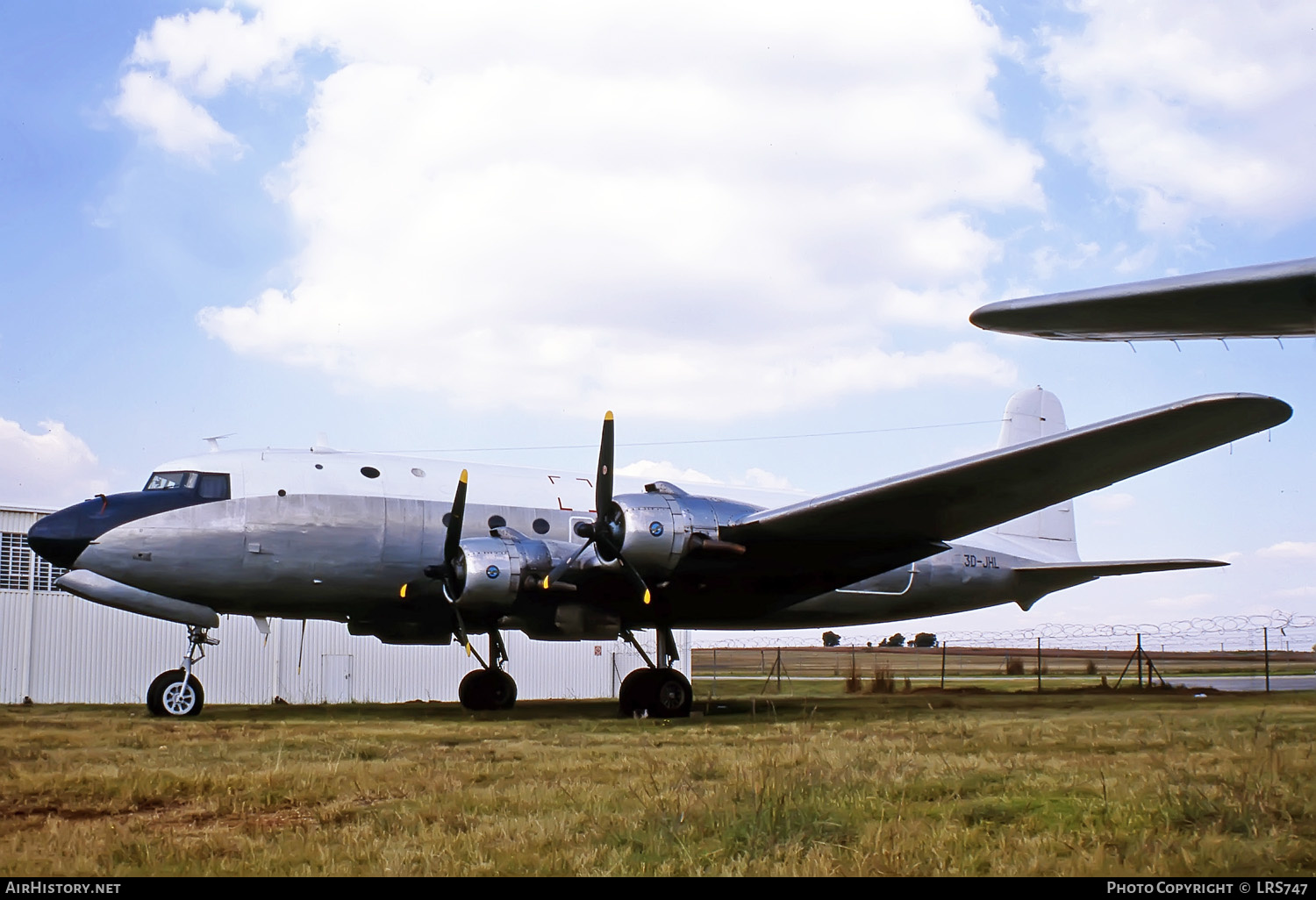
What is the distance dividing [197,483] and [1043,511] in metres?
14.9

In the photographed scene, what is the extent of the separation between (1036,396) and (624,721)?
12.6 meters

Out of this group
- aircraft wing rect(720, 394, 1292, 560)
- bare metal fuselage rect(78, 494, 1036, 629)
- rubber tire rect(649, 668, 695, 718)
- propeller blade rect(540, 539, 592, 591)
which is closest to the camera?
aircraft wing rect(720, 394, 1292, 560)

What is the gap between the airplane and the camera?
1321cm

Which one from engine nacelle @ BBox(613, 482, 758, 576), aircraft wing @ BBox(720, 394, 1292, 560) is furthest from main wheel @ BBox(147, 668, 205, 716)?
aircraft wing @ BBox(720, 394, 1292, 560)

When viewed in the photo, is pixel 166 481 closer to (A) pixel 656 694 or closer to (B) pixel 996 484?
(A) pixel 656 694

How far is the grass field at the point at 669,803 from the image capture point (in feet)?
14.9

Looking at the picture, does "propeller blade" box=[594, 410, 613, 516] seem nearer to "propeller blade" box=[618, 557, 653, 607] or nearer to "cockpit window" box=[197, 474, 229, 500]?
"propeller blade" box=[618, 557, 653, 607]

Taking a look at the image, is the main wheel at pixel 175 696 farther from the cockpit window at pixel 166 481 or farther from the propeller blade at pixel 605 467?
the propeller blade at pixel 605 467

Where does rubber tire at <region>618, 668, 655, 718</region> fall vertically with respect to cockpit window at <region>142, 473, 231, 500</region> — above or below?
below

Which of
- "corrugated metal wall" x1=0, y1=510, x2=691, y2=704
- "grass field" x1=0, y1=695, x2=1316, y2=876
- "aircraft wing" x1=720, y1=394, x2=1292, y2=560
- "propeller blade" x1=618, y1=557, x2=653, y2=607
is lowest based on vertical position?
"corrugated metal wall" x1=0, y1=510, x2=691, y2=704

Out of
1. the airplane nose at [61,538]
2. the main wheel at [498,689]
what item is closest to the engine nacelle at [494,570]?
the main wheel at [498,689]

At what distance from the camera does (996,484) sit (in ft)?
44.3

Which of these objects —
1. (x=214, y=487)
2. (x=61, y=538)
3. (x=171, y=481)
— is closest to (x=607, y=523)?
(x=214, y=487)

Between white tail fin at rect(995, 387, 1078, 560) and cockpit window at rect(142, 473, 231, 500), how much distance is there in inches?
530
